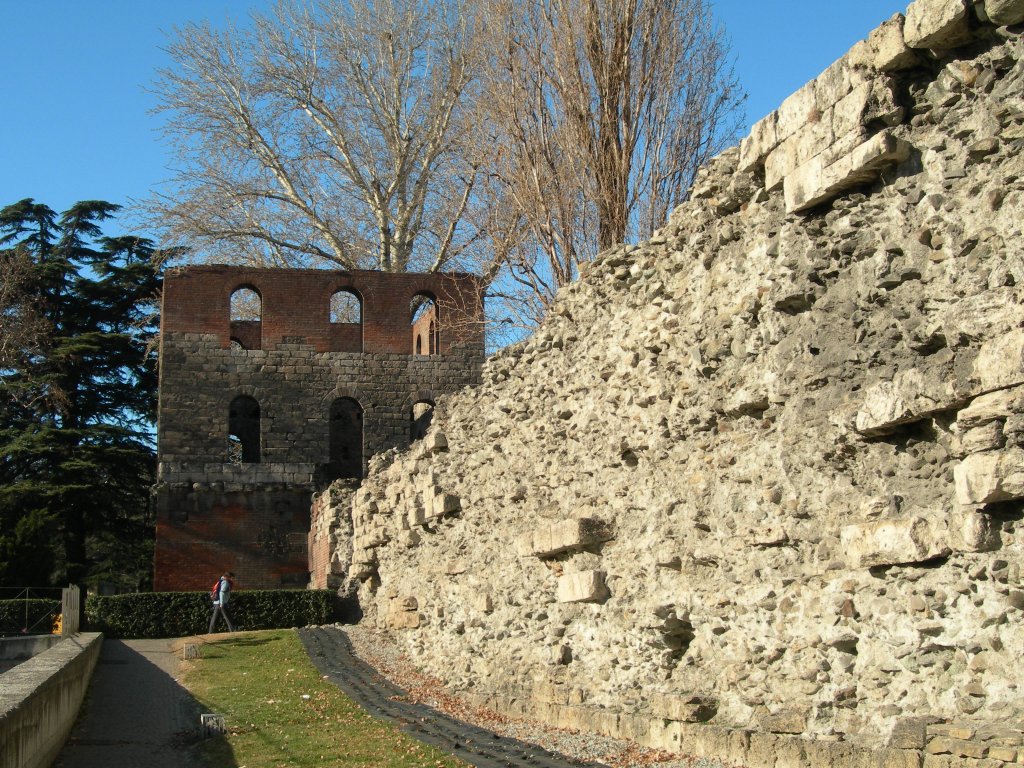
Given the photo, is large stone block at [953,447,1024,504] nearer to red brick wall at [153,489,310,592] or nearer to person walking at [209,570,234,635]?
person walking at [209,570,234,635]

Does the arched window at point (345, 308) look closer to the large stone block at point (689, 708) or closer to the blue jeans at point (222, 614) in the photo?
the blue jeans at point (222, 614)

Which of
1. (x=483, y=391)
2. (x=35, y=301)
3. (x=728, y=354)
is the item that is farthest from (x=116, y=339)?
(x=728, y=354)

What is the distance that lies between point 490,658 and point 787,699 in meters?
4.77

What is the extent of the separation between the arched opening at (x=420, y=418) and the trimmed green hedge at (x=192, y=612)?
6.83 metres

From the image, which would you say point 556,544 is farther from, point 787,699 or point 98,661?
point 98,661

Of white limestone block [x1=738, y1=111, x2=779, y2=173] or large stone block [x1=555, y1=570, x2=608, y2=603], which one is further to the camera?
large stone block [x1=555, y1=570, x2=608, y2=603]

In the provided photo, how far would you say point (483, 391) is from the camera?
1213 centimetres

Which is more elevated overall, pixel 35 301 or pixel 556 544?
pixel 35 301

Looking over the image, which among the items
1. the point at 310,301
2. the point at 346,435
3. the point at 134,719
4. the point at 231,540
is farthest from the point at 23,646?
the point at 346,435

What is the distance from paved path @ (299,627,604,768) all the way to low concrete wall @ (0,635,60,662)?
151 inches

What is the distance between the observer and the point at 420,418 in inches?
1080

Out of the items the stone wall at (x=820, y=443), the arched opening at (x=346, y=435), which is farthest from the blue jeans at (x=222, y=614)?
the stone wall at (x=820, y=443)

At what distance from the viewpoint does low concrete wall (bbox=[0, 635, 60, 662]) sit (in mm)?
16719

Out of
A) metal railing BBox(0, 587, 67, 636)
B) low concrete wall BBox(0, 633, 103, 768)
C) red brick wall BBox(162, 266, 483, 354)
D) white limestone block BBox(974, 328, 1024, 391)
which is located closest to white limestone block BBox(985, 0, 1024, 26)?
white limestone block BBox(974, 328, 1024, 391)
